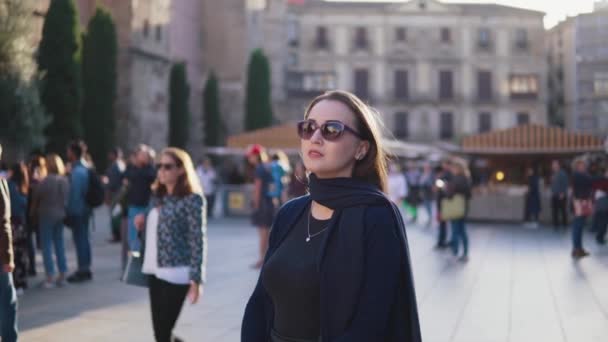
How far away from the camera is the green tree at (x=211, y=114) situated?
41.4m

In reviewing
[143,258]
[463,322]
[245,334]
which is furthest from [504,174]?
[245,334]

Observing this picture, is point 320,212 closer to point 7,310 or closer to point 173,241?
point 173,241

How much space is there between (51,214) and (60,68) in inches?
608

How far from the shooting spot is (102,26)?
2612 cm

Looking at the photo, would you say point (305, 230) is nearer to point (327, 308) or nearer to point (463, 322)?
point (327, 308)

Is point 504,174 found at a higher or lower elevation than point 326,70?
lower

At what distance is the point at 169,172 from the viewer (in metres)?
5.18

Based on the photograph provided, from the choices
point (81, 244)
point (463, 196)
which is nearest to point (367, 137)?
point (81, 244)

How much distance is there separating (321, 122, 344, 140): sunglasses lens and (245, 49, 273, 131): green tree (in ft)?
133

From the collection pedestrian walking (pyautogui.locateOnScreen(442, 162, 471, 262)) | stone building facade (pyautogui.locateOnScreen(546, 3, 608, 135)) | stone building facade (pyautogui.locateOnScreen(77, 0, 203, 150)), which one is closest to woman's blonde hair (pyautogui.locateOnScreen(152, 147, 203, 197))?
pedestrian walking (pyautogui.locateOnScreen(442, 162, 471, 262))

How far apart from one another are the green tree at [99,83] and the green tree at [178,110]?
31.3ft

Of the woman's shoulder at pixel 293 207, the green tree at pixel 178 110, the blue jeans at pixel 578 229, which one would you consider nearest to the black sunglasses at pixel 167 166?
the woman's shoulder at pixel 293 207

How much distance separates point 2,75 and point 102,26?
829 cm

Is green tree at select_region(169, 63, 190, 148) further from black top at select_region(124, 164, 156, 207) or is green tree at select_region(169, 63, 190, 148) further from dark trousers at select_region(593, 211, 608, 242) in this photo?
black top at select_region(124, 164, 156, 207)
